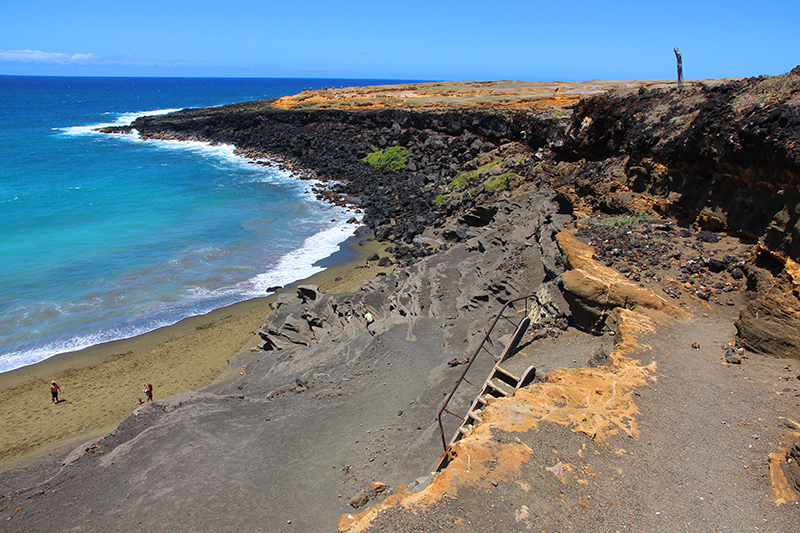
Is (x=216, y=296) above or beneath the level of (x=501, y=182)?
beneath

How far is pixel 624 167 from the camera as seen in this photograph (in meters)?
16.2

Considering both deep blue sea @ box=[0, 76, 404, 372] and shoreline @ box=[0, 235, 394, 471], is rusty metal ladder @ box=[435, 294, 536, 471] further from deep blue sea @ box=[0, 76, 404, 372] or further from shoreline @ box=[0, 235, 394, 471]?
deep blue sea @ box=[0, 76, 404, 372]

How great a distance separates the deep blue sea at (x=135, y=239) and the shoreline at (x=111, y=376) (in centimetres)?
86

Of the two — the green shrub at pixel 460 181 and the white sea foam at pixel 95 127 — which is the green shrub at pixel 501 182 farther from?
the white sea foam at pixel 95 127

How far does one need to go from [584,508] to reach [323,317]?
11.6m

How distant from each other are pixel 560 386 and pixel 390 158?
34022mm

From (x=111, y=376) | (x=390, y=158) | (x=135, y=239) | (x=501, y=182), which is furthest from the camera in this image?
(x=390, y=158)

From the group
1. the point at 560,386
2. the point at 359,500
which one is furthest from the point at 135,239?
the point at 560,386

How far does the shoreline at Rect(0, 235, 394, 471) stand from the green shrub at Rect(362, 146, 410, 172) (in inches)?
850

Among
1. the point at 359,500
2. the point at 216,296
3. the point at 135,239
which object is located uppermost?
the point at 359,500

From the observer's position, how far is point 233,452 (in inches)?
367

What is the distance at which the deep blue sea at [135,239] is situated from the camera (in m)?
18.3

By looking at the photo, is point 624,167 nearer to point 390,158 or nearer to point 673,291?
point 673,291

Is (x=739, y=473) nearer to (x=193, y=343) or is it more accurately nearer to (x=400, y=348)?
(x=400, y=348)
